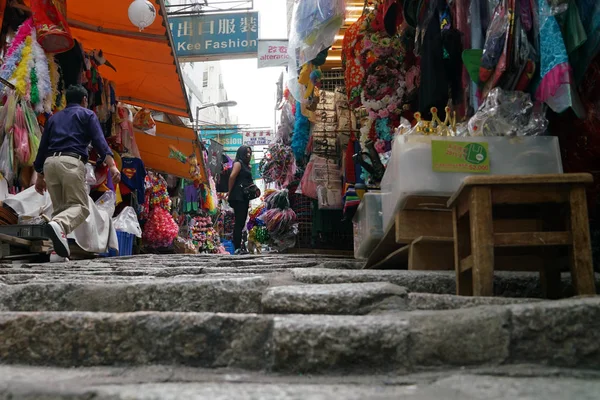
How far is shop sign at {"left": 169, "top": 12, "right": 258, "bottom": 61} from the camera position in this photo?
34.3 feet

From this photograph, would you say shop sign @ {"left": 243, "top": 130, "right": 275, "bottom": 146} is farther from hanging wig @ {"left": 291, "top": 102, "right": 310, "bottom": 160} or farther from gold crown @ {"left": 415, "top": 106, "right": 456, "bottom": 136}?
gold crown @ {"left": 415, "top": 106, "right": 456, "bottom": 136}

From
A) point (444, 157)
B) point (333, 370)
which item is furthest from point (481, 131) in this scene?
point (333, 370)

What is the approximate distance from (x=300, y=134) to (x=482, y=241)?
721 centimetres

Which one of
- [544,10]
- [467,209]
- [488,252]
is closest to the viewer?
[488,252]

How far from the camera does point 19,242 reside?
556 centimetres

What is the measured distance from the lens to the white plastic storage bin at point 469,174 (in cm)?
324

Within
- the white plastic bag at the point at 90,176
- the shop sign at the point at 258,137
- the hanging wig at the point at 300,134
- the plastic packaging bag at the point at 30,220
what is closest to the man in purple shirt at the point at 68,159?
the plastic packaging bag at the point at 30,220

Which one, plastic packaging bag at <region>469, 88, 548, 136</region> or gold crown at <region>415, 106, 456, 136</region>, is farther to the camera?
gold crown at <region>415, 106, 456, 136</region>

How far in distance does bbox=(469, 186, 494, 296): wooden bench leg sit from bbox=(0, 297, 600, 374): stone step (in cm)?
47

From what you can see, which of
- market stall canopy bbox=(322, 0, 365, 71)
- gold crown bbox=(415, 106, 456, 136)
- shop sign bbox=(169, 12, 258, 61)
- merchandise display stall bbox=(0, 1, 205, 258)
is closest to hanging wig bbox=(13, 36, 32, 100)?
merchandise display stall bbox=(0, 1, 205, 258)

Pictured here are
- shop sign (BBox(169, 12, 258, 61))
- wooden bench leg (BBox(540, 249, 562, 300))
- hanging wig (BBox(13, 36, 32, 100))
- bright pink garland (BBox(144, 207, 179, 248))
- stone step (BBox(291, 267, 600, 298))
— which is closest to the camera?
wooden bench leg (BBox(540, 249, 562, 300))

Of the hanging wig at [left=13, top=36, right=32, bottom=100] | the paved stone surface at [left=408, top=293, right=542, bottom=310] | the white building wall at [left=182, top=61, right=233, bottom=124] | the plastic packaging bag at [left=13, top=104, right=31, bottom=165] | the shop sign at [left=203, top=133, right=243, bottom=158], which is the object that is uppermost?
the white building wall at [left=182, top=61, right=233, bottom=124]

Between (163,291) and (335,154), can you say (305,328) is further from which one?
(335,154)

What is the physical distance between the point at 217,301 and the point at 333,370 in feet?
2.84
